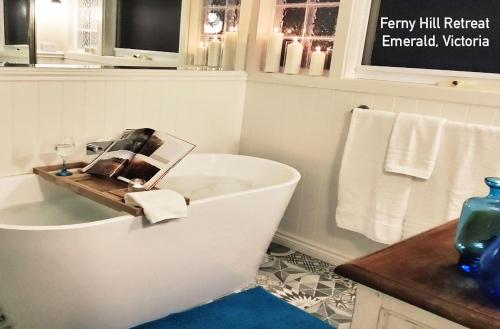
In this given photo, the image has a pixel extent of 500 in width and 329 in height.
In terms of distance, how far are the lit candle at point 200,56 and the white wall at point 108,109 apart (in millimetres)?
245

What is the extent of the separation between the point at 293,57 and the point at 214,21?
724 mm

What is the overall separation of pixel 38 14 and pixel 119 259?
55.1 inches

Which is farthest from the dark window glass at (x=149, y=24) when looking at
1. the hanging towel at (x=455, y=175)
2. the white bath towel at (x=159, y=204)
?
the hanging towel at (x=455, y=175)

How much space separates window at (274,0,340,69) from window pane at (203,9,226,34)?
404 mm

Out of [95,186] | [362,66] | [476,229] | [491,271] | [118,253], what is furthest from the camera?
[362,66]

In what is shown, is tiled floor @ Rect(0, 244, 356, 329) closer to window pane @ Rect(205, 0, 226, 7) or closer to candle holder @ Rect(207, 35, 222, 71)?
candle holder @ Rect(207, 35, 222, 71)

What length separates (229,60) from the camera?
10.6 ft

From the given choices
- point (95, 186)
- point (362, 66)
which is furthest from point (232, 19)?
point (95, 186)

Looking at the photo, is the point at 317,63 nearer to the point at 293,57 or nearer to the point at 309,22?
the point at 293,57

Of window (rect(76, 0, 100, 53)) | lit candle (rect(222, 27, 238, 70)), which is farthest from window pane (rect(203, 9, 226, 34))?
window (rect(76, 0, 100, 53))

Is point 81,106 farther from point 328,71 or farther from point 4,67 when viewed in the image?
point 328,71

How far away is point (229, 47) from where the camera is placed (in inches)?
127

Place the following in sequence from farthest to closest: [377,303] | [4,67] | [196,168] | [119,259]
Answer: [196,168]
[4,67]
[119,259]
[377,303]

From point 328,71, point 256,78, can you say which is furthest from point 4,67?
point 328,71
